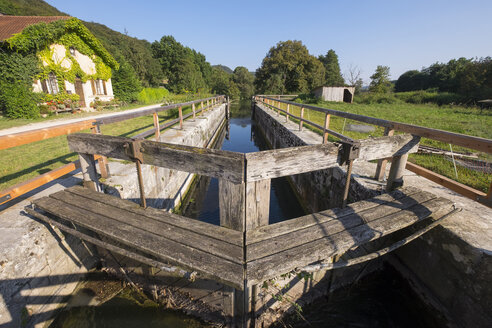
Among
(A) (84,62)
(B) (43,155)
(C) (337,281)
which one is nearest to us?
(C) (337,281)

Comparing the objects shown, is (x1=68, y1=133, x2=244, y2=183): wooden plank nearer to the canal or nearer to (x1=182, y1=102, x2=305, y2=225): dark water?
the canal

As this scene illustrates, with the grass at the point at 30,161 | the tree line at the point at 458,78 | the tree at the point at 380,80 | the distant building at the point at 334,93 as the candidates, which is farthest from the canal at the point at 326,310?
the tree at the point at 380,80

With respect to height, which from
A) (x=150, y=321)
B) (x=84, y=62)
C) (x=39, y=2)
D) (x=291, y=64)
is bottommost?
(x=150, y=321)

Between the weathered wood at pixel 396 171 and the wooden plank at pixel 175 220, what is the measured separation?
2.21 meters

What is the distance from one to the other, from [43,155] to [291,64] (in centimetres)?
4938

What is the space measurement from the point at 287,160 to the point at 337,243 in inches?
34.6

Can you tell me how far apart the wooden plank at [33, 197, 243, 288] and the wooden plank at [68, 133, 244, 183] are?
66 cm

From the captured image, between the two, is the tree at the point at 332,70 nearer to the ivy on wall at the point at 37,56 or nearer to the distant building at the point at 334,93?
the distant building at the point at 334,93

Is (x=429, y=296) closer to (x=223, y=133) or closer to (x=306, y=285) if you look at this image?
(x=306, y=285)

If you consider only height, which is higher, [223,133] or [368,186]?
[368,186]

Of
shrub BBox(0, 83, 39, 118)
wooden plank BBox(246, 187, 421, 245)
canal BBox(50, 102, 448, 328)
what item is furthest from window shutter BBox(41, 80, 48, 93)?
wooden plank BBox(246, 187, 421, 245)

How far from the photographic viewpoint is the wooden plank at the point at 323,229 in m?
1.84

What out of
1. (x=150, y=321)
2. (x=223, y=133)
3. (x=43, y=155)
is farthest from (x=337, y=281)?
(x=223, y=133)

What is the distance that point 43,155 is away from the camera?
16.9 feet
